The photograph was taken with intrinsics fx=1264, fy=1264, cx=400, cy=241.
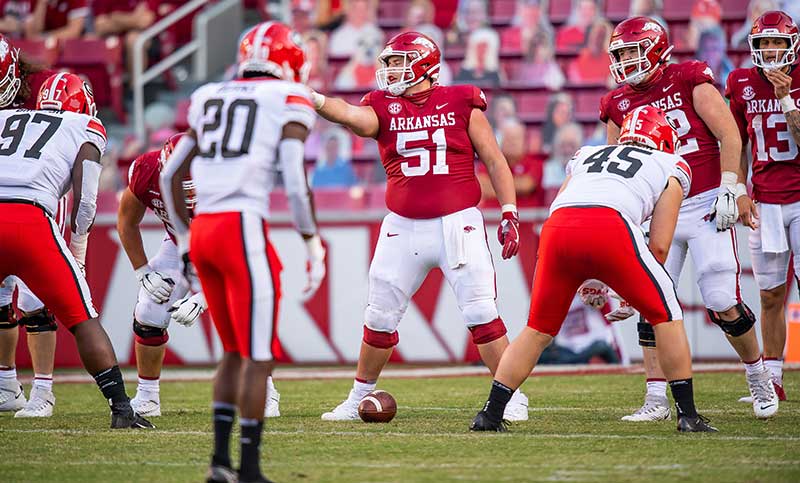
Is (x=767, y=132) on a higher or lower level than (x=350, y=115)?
lower

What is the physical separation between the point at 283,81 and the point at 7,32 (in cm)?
1130

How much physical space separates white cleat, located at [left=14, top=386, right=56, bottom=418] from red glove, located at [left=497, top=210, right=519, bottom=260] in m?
2.72

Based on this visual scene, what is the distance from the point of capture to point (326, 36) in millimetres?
14430

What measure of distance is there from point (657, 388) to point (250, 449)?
2.77 meters

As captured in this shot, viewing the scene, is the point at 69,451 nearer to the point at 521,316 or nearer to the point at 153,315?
the point at 153,315

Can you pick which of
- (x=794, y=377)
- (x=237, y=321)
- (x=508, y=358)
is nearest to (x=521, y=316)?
(x=794, y=377)

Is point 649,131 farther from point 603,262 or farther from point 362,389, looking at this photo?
point 362,389

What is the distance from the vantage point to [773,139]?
7.50m

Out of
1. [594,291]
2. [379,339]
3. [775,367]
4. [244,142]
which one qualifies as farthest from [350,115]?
[775,367]

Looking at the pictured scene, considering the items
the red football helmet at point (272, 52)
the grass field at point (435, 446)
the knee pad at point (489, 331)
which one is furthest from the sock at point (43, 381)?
the red football helmet at point (272, 52)

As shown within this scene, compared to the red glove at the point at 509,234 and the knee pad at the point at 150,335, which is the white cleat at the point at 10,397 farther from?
the red glove at the point at 509,234

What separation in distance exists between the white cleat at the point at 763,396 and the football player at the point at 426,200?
1.20 m

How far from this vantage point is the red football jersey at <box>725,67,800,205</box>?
7438 millimetres

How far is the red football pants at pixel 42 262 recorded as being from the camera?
605 cm
